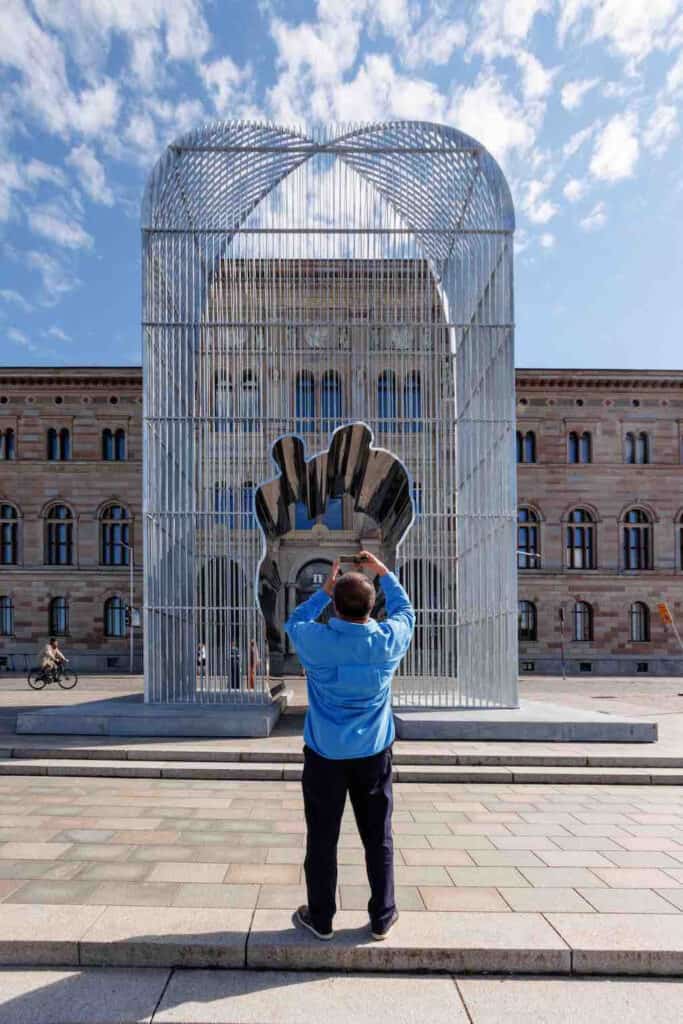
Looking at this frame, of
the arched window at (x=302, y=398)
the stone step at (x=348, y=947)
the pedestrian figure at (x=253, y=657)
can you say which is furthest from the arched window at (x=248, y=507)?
the stone step at (x=348, y=947)

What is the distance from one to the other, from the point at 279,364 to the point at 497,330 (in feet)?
13.6

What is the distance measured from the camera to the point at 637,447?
36.5 m

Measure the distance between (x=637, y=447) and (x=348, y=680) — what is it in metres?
35.4

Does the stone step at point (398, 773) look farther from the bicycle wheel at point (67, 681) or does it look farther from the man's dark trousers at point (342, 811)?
the bicycle wheel at point (67, 681)

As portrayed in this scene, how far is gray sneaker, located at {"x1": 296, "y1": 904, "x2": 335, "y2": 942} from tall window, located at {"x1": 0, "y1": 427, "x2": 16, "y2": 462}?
115 feet

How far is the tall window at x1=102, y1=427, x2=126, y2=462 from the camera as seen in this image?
119ft

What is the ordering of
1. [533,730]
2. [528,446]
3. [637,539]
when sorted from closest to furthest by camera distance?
1. [533,730]
2. [637,539]
3. [528,446]

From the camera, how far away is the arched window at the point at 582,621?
116 feet

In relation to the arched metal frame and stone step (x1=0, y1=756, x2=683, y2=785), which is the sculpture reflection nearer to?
the arched metal frame

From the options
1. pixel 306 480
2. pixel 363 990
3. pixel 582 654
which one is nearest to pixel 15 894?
pixel 363 990

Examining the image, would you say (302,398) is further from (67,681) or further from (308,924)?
(67,681)

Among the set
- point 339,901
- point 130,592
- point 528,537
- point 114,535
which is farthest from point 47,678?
point 528,537

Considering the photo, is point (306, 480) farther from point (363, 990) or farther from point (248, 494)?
point (363, 990)

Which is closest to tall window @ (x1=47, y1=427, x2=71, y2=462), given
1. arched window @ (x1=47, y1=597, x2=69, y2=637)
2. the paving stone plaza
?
arched window @ (x1=47, y1=597, x2=69, y2=637)
